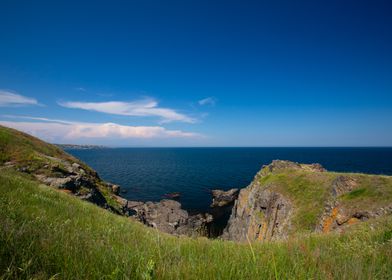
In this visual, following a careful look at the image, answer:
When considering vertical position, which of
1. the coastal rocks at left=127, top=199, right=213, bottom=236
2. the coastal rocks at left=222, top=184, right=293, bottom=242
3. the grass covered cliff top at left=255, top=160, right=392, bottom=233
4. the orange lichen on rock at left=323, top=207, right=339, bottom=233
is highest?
the grass covered cliff top at left=255, top=160, right=392, bottom=233

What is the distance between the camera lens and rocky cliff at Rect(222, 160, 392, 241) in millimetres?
18673

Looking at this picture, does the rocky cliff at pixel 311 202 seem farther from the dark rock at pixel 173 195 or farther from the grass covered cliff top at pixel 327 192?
the dark rock at pixel 173 195

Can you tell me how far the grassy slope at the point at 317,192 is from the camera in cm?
1902

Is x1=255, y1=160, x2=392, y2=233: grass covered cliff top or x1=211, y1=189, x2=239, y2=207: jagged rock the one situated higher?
x1=255, y1=160, x2=392, y2=233: grass covered cliff top

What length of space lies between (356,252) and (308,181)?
26.6m

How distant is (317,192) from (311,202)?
5.79ft

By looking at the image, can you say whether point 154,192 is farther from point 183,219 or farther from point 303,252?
point 303,252

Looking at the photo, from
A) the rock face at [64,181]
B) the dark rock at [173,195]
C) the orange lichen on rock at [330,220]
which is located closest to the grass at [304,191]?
the orange lichen on rock at [330,220]

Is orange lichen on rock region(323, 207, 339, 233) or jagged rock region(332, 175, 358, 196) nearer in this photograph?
orange lichen on rock region(323, 207, 339, 233)

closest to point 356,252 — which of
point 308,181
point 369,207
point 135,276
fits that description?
point 135,276

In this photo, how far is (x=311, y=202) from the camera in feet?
81.0

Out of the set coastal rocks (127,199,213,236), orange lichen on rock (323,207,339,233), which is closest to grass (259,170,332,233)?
orange lichen on rock (323,207,339,233)

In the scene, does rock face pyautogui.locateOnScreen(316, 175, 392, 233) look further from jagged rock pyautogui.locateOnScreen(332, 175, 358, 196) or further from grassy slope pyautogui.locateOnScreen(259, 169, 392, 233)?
grassy slope pyautogui.locateOnScreen(259, 169, 392, 233)

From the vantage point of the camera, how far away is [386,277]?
3424 mm
